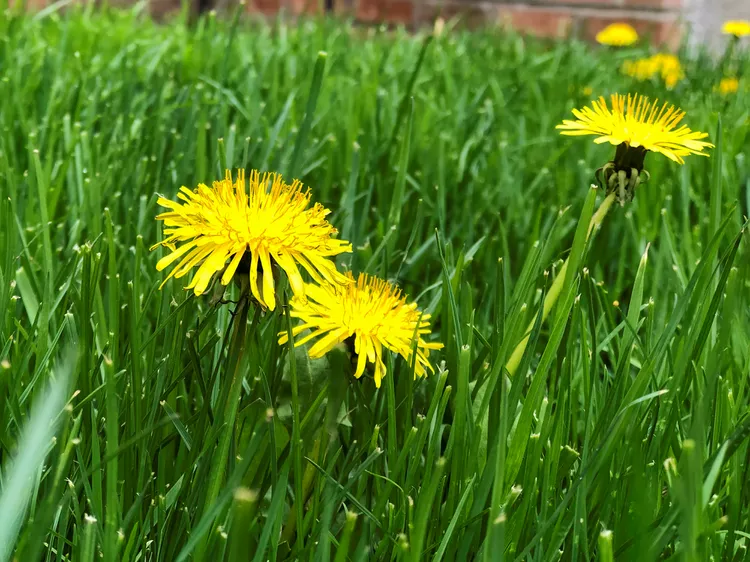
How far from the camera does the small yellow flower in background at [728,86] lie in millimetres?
1854

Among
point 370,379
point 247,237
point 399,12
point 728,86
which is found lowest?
point 370,379

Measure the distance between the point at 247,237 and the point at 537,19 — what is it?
2869 mm

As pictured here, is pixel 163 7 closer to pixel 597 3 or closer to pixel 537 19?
pixel 537 19

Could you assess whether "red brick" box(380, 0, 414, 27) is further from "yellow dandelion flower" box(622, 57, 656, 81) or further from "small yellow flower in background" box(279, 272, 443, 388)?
"small yellow flower in background" box(279, 272, 443, 388)

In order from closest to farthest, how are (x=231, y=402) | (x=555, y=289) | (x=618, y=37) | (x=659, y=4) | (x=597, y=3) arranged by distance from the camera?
(x=231, y=402) < (x=555, y=289) < (x=618, y=37) < (x=659, y=4) < (x=597, y=3)

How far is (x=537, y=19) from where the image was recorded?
10.0 ft

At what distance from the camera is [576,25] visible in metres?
2.97

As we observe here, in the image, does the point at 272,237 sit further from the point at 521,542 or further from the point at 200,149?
the point at 200,149

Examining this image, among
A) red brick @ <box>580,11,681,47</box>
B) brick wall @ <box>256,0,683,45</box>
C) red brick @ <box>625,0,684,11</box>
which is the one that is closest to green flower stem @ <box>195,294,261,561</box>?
brick wall @ <box>256,0,683,45</box>

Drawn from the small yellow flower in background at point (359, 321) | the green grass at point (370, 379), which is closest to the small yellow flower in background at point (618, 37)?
the green grass at point (370, 379)

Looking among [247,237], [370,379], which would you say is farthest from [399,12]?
[247,237]

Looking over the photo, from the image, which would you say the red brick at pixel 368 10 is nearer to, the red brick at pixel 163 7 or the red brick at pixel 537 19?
the red brick at pixel 537 19

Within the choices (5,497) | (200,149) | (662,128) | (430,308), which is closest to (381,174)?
(200,149)

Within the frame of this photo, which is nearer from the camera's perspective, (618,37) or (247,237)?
(247,237)
